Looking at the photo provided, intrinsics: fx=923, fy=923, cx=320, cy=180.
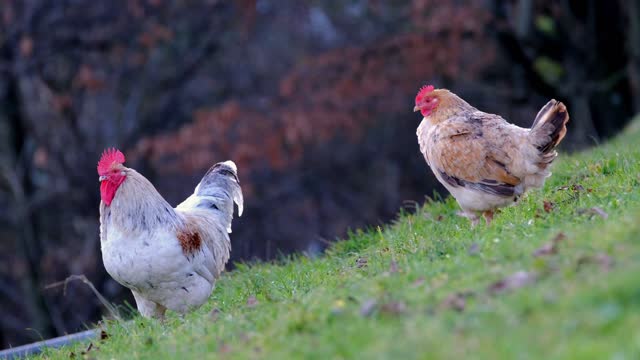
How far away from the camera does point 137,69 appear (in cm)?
1739

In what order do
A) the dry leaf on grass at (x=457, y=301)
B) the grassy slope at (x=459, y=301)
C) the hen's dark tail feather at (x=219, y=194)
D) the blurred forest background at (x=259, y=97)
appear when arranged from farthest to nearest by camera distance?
the blurred forest background at (x=259, y=97)
the hen's dark tail feather at (x=219, y=194)
the dry leaf on grass at (x=457, y=301)
the grassy slope at (x=459, y=301)

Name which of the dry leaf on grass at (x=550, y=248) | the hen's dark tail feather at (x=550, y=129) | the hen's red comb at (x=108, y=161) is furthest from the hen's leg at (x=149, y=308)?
the dry leaf on grass at (x=550, y=248)

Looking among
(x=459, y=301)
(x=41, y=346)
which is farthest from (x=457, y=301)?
(x=41, y=346)

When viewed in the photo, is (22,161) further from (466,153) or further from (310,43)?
(466,153)

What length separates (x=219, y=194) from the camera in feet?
30.4

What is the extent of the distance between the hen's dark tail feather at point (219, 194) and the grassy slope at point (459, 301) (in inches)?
35.9

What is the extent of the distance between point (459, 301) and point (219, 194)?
15.4 ft

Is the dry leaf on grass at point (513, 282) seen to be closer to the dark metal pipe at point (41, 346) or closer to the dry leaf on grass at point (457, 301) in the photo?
the dry leaf on grass at point (457, 301)

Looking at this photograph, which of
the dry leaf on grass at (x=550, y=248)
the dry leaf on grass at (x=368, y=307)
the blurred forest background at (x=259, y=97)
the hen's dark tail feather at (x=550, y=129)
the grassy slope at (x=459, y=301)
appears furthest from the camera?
the blurred forest background at (x=259, y=97)

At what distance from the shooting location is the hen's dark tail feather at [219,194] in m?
9.09

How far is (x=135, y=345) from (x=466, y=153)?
337 centimetres

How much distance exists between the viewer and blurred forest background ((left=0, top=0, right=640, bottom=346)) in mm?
16531

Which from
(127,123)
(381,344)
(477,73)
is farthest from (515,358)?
(477,73)

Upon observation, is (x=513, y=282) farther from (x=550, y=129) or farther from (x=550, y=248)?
(x=550, y=129)
